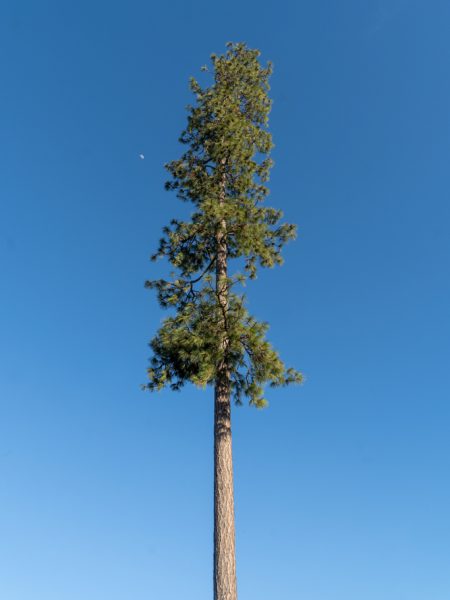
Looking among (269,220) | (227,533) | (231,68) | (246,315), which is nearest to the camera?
(227,533)

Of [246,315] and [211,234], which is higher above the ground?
[211,234]

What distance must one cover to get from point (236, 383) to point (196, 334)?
1.73m

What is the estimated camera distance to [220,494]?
11258 mm

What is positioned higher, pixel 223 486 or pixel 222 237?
pixel 222 237

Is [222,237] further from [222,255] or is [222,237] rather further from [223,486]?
[223,486]

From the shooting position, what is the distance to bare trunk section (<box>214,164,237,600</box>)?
10.3 m

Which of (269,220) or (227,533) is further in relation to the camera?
(269,220)

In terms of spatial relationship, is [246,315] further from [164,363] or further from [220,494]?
[220,494]

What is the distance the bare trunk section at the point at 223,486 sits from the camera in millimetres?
10281

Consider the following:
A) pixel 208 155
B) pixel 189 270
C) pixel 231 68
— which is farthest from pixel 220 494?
pixel 231 68

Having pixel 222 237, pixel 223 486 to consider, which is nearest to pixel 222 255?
pixel 222 237

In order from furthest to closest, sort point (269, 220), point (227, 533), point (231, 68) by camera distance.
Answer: point (231, 68) → point (269, 220) → point (227, 533)

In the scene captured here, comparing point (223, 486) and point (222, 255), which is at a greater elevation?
point (222, 255)

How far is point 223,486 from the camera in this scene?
11367 mm
